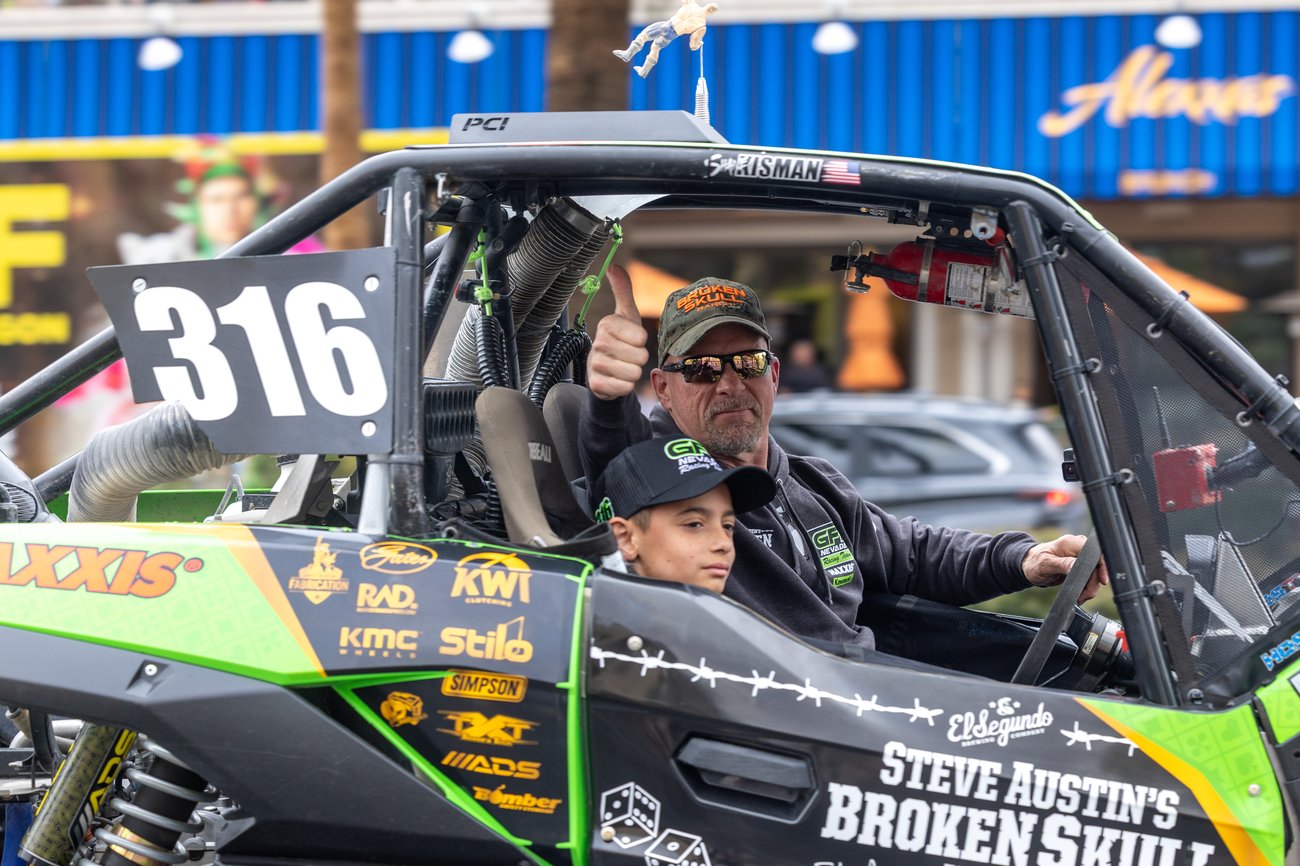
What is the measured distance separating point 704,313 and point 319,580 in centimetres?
127

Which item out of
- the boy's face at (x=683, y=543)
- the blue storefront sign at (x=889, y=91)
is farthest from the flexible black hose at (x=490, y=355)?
the blue storefront sign at (x=889, y=91)

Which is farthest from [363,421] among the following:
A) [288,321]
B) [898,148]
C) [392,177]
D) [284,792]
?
[898,148]

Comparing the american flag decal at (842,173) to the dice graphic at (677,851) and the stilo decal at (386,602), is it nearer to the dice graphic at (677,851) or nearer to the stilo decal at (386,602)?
the stilo decal at (386,602)

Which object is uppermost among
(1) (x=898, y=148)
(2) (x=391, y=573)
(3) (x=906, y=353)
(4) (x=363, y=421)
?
(1) (x=898, y=148)

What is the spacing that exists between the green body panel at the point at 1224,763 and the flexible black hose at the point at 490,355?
4.28 ft

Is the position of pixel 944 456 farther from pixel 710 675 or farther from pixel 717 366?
pixel 710 675

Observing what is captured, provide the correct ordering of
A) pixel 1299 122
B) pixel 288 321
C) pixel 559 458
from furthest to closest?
pixel 1299 122 < pixel 559 458 < pixel 288 321

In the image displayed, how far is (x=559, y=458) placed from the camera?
2.76 m

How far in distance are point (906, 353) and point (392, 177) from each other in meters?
9.85

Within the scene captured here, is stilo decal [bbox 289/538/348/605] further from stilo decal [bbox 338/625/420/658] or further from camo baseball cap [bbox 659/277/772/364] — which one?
camo baseball cap [bbox 659/277/772/364]

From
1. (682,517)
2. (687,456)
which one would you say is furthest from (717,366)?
(682,517)

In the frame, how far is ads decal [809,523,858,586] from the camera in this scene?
307 cm

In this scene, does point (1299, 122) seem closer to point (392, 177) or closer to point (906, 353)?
point (906, 353)

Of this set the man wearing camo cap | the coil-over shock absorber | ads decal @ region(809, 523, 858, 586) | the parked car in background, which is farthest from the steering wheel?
the parked car in background
